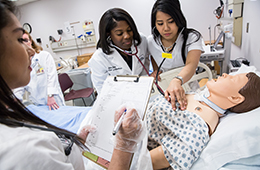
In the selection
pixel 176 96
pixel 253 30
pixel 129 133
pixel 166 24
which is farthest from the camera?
pixel 253 30

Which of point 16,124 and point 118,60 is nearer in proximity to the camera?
point 16,124

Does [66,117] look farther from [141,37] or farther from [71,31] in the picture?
[71,31]

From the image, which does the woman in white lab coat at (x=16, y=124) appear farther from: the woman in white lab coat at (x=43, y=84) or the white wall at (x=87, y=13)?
the white wall at (x=87, y=13)

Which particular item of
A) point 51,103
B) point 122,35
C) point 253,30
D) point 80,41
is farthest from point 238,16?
point 80,41

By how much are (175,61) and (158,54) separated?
19cm

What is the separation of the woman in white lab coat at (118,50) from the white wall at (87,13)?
341 centimetres

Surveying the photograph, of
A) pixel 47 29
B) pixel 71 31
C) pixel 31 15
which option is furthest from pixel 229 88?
pixel 31 15

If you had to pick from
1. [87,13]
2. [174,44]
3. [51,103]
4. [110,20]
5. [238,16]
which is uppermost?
[87,13]

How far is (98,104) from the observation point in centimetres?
100

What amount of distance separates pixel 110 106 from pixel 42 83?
170 cm

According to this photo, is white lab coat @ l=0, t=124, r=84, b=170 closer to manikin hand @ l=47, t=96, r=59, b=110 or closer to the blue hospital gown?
the blue hospital gown

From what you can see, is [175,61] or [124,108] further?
[175,61]

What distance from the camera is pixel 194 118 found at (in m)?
0.97

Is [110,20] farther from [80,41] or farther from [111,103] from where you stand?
[80,41]
